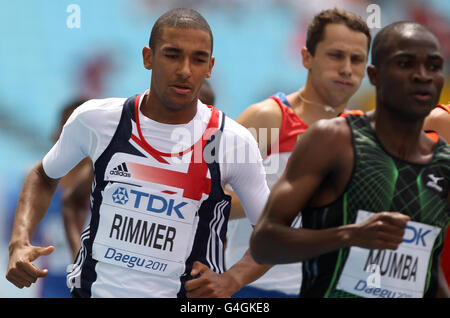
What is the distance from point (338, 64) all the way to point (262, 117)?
57 cm

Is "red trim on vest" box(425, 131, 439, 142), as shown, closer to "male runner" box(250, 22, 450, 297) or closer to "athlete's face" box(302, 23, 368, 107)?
"male runner" box(250, 22, 450, 297)

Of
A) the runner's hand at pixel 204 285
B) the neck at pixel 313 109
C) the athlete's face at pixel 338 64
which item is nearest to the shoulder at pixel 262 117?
the neck at pixel 313 109

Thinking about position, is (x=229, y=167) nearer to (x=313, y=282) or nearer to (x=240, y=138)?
(x=240, y=138)

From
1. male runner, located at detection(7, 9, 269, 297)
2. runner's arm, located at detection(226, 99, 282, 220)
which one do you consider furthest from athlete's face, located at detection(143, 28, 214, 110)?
runner's arm, located at detection(226, 99, 282, 220)

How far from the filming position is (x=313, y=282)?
317 cm

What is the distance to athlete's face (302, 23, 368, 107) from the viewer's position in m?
5.09

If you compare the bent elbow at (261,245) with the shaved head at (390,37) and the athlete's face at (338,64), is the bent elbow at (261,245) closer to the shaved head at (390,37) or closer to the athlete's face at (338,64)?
the shaved head at (390,37)

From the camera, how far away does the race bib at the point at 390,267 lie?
3.11m

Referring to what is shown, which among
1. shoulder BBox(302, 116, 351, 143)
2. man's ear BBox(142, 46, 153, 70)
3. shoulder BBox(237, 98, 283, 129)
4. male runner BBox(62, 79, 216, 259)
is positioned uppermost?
man's ear BBox(142, 46, 153, 70)

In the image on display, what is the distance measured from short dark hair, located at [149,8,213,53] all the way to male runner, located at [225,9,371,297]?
46.3 inches

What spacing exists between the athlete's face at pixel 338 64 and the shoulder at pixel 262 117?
307 millimetres

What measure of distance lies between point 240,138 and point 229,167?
0.49 feet

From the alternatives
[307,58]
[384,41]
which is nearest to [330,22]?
[307,58]
